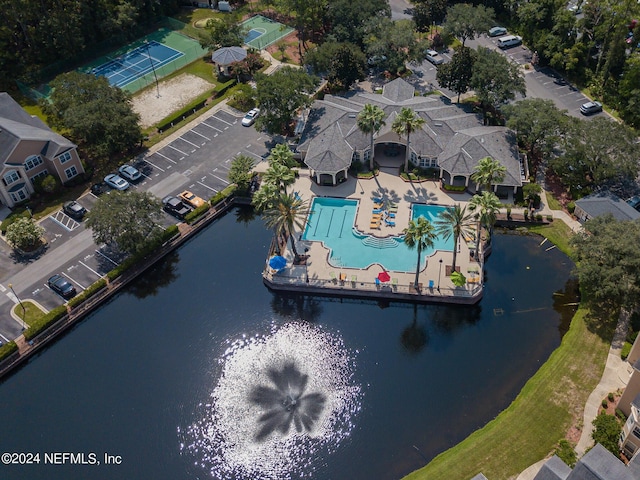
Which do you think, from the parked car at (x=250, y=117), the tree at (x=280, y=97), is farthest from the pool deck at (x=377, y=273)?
the parked car at (x=250, y=117)

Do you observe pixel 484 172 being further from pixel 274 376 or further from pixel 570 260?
pixel 274 376

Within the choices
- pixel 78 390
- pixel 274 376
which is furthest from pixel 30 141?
pixel 274 376

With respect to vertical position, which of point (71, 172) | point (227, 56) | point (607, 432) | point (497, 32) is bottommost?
point (71, 172)

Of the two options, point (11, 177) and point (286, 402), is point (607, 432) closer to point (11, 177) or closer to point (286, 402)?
point (286, 402)

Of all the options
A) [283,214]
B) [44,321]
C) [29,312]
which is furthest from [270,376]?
[29,312]

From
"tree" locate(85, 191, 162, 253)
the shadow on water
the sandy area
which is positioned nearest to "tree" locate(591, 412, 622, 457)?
the shadow on water

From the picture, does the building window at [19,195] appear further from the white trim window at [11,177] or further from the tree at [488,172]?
the tree at [488,172]
